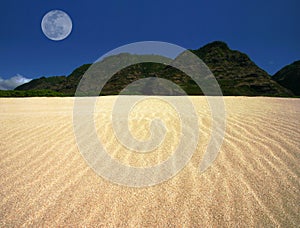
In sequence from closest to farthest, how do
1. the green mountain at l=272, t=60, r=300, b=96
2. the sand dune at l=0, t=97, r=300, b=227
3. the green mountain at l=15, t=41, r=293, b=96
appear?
the sand dune at l=0, t=97, r=300, b=227 < the green mountain at l=15, t=41, r=293, b=96 < the green mountain at l=272, t=60, r=300, b=96

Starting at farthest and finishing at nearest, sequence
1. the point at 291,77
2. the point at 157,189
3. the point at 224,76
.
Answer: the point at 291,77 < the point at 224,76 < the point at 157,189

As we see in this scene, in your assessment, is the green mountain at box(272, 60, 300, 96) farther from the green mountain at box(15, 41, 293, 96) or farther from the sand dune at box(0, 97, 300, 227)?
the sand dune at box(0, 97, 300, 227)

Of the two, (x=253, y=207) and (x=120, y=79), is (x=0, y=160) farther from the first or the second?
(x=120, y=79)

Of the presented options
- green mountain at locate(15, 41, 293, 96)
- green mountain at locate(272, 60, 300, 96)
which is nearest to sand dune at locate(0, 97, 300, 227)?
green mountain at locate(15, 41, 293, 96)

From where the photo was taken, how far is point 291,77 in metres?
136

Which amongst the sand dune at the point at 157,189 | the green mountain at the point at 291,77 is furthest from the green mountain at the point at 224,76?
the sand dune at the point at 157,189

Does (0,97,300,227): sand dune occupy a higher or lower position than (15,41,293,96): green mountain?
lower

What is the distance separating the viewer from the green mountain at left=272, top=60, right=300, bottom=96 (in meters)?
127

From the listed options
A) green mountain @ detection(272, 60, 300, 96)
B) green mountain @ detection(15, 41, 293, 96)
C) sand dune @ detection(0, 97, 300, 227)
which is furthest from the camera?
green mountain @ detection(272, 60, 300, 96)

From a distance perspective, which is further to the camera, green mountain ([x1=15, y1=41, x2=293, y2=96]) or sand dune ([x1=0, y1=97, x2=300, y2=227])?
green mountain ([x1=15, y1=41, x2=293, y2=96])

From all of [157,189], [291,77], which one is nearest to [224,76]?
[291,77]

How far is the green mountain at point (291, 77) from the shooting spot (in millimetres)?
127375

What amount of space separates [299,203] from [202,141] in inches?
74.5

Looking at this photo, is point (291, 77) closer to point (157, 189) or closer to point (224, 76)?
point (224, 76)
